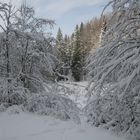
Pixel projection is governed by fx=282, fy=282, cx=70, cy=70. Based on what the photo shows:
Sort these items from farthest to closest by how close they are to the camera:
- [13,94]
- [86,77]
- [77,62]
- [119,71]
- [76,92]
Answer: [77,62] → [76,92] → [13,94] → [86,77] → [119,71]

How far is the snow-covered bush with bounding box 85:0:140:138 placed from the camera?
589 centimetres

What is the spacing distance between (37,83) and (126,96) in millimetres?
4971

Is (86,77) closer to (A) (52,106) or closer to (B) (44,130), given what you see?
(A) (52,106)

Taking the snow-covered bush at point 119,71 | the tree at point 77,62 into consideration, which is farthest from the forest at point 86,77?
the tree at point 77,62

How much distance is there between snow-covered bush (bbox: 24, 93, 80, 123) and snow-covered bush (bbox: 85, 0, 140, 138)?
5.47 feet

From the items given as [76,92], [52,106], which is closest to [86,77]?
[52,106]

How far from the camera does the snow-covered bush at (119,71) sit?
5887 millimetres

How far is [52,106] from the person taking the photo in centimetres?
904

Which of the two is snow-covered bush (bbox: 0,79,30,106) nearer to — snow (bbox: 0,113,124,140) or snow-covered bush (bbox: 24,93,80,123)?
snow-covered bush (bbox: 24,93,80,123)

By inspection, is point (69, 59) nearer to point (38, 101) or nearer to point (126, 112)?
point (38, 101)

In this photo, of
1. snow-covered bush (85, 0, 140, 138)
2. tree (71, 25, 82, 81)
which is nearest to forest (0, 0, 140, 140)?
snow-covered bush (85, 0, 140, 138)

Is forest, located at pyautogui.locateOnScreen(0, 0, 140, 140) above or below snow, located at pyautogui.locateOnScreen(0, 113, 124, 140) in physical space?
above

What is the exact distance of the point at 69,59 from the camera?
147 ft

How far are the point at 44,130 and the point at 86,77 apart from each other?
2677 mm
